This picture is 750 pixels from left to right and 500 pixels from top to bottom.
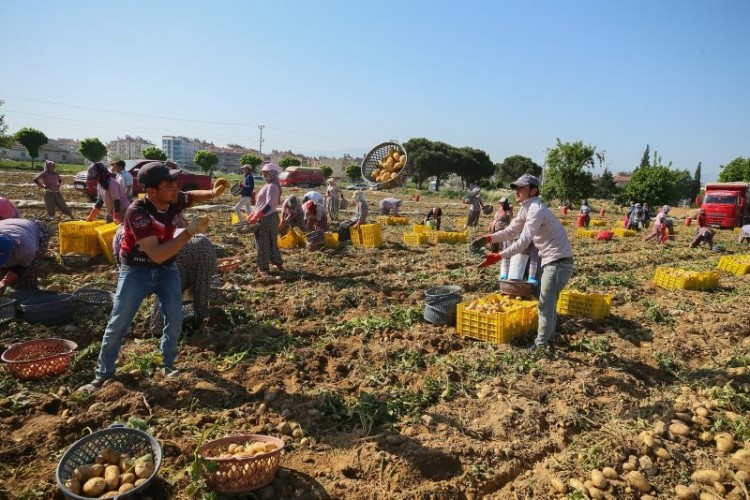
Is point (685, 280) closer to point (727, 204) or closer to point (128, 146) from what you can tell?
point (727, 204)

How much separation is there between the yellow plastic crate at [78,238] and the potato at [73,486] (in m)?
6.53

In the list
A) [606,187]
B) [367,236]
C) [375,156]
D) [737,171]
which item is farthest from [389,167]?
[606,187]

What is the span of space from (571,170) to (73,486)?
37006 mm

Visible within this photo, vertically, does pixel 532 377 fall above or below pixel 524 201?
below

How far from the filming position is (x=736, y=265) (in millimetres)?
10773

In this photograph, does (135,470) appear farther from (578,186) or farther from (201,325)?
(578,186)

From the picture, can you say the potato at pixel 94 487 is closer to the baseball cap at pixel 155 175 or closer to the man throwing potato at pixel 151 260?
the man throwing potato at pixel 151 260

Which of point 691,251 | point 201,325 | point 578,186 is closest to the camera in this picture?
point 201,325

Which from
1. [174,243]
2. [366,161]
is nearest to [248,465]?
[174,243]

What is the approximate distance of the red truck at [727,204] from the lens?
23.6m

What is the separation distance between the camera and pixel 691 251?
14.3 m

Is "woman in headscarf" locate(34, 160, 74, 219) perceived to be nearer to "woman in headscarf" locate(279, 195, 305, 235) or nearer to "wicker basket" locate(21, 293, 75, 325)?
"woman in headscarf" locate(279, 195, 305, 235)

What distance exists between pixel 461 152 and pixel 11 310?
68.2m

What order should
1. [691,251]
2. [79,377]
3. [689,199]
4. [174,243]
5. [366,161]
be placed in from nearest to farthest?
[174,243] < [79,377] < [366,161] < [691,251] < [689,199]
